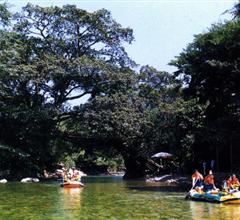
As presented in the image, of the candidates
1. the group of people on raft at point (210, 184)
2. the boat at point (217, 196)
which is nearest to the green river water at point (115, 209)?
the boat at point (217, 196)

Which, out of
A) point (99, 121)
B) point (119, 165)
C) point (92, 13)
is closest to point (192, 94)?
point (99, 121)

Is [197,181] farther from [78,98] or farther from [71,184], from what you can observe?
[78,98]

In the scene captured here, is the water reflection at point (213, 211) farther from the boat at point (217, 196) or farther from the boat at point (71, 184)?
the boat at point (71, 184)

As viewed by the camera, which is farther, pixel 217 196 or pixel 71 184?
pixel 71 184

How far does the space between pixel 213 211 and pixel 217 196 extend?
10.4 ft

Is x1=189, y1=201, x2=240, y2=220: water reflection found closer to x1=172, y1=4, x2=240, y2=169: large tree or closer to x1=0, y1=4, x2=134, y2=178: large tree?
x1=172, y1=4, x2=240, y2=169: large tree

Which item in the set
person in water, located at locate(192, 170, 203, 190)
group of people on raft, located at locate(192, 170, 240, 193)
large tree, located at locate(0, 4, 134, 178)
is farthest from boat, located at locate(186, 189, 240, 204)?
large tree, located at locate(0, 4, 134, 178)

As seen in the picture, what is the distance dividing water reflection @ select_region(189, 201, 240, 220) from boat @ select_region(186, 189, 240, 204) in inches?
14.7

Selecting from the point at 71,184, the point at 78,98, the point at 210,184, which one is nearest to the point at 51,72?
the point at 78,98

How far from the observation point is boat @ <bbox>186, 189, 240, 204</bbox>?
22891 mm

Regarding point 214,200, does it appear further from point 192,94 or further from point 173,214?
point 192,94

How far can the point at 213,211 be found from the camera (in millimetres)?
20453

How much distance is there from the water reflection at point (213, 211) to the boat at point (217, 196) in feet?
1.23

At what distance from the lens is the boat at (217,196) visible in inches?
901
